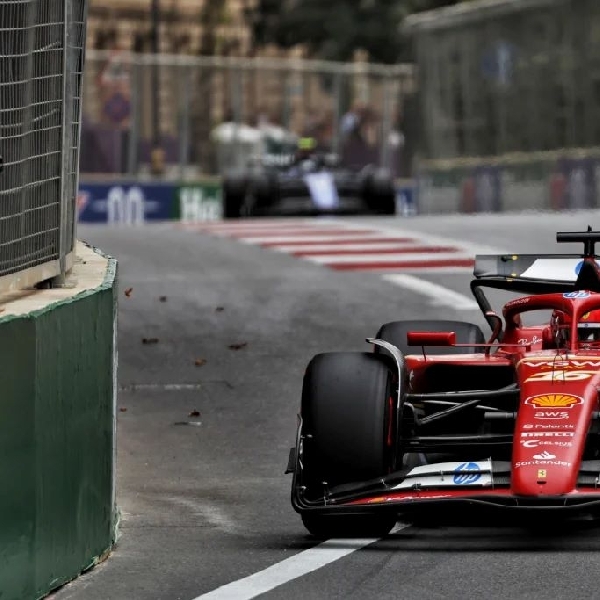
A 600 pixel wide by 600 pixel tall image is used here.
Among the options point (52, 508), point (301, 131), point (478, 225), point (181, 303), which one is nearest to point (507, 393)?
point (52, 508)

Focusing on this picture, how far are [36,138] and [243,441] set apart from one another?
3.77 metres

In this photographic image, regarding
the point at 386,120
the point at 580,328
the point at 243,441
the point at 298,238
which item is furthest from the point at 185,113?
the point at 580,328

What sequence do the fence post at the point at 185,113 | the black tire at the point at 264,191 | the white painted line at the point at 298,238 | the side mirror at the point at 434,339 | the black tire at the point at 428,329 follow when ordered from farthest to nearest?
the fence post at the point at 185,113
the black tire at the point at 264,191
the white painted line at the point at 298,238
the black tire at the point at 428,329
the side mirror at the point at 434,339

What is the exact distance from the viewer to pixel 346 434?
8398mm

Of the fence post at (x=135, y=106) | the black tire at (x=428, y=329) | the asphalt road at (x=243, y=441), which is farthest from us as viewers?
the fence post at (x=135, y=106)

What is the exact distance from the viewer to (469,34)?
125 feet

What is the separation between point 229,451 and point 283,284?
692 centimetres

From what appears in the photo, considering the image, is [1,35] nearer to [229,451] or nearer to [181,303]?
[229,451]

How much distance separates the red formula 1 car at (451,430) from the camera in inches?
319

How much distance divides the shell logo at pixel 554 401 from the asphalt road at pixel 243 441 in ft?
1.66

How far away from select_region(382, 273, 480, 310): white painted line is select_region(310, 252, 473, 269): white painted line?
1.29 m

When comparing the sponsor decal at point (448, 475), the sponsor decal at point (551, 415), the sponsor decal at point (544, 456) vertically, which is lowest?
the sponsor decal at point (448, 475)

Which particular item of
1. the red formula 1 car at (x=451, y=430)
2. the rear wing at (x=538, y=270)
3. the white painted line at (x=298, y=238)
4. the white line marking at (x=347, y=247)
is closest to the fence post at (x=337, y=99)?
the white painted line at (x=298, y=238)

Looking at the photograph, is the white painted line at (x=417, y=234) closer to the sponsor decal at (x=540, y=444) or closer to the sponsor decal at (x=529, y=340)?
the sponsor decal at (x=529, y=340)
